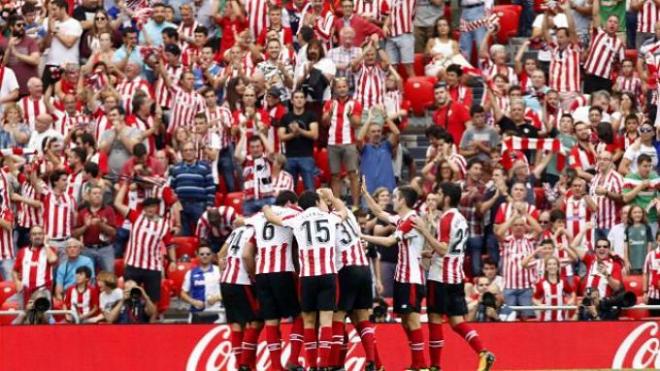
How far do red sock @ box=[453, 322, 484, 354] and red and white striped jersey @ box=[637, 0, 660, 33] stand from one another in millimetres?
8593

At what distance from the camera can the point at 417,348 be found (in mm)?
25031

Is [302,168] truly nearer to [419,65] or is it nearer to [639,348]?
[419,65]

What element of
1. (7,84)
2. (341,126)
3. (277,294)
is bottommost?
(277,294)

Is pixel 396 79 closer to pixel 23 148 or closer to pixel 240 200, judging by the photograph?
pixel 240 200

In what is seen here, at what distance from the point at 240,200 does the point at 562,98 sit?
4921mm

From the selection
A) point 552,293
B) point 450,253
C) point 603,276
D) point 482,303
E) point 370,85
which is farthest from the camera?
point 370,85

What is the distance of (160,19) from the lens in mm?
32906

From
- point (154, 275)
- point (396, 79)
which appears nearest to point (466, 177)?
point (396, 79)

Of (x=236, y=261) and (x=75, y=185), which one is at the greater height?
(x=75, y=185)

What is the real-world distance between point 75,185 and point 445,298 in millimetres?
6761

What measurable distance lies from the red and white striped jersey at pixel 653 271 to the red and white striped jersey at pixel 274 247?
16.6ft

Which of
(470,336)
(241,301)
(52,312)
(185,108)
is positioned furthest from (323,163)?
(470,336)

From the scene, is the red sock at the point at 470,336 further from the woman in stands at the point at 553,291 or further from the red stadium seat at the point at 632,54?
the red stadium seat at the point at 632,54

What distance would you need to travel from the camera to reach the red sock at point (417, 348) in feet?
82.1
